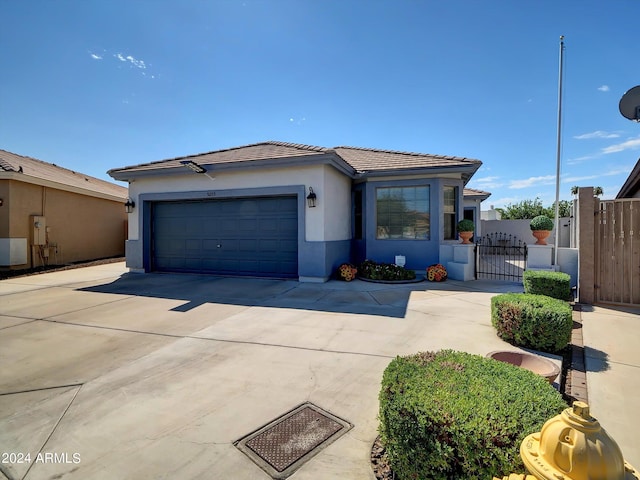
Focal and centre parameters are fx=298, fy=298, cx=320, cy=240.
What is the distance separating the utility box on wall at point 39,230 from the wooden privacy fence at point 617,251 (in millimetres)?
18176

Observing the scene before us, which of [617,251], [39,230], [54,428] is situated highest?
[39,230]

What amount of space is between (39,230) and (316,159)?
12026 millimetres

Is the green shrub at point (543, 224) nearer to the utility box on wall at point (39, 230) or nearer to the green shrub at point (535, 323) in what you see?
the green shrub at point (535, 323)

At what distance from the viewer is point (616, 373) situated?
3.31 meters

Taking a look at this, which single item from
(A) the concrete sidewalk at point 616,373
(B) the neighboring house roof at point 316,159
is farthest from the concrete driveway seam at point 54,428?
(B) the neighboring house roof at point 316,159

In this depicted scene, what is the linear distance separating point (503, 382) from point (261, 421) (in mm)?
1910

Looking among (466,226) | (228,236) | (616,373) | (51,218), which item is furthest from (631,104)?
(51,218)

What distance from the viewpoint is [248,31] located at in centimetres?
868

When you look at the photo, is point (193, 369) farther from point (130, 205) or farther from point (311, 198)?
point (130, 205)

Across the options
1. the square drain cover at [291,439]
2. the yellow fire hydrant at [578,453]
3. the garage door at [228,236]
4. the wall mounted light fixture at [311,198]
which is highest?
the wall mounted light fixture at [311,198]

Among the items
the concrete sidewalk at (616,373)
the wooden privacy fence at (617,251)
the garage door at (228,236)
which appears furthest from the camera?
the garage door at (228,236)

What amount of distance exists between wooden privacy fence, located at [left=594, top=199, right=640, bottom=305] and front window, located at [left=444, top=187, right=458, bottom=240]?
13.8 ft

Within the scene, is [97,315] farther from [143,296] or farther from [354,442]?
[354,442]

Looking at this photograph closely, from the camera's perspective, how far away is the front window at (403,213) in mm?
10148
